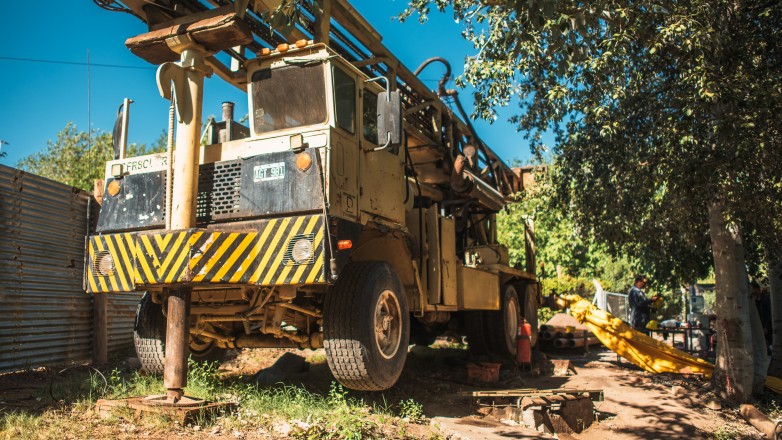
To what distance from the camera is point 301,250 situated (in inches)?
202

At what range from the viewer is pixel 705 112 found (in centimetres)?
723

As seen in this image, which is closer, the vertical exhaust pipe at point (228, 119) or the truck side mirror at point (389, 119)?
the truck side mirror at point (389, 119)

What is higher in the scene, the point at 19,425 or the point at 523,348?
the point at 523,348

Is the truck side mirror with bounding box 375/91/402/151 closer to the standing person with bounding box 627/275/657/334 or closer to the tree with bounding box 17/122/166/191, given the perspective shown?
the standing person with bounding box 627/275/657/334

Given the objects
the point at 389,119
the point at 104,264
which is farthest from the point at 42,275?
the point at 389,119

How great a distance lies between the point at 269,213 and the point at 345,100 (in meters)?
1.38

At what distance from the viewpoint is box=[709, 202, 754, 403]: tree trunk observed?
330 inches

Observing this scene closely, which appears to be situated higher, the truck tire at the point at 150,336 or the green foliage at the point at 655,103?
the green foliage at the point at 655,103

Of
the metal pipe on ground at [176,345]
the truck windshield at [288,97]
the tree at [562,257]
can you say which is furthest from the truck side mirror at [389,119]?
the tree at [562,257]

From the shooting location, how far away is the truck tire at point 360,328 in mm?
5445

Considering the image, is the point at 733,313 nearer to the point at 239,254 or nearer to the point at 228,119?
the point at 239,254

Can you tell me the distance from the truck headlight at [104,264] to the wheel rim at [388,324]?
236 centimetres

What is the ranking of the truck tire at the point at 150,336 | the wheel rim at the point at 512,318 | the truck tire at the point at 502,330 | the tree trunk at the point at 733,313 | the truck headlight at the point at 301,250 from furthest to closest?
the wheel rim at the point at 512,318 < the truck tire at the point at 502,330 < the tree trunk at the point at 733,313 < the truck tire at the point at 150,336 < the truck headlight at the point at 301,250

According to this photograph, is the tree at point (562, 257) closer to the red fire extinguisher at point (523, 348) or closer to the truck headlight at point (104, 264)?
the red fire extinguisher at point (523, 348)
